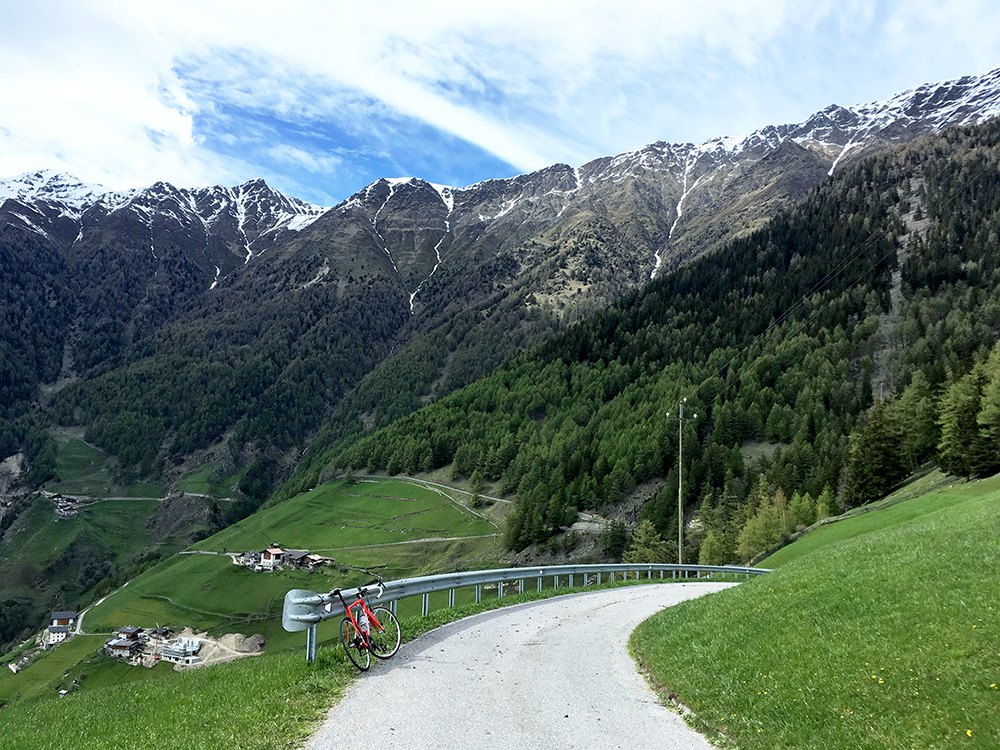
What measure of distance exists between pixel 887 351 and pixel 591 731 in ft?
539

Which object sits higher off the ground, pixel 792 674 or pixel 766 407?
pixel 766 407

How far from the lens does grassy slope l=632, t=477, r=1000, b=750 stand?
7.52 meters

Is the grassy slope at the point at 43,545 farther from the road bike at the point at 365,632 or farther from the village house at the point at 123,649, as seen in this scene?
the road bike at the point at 365,632

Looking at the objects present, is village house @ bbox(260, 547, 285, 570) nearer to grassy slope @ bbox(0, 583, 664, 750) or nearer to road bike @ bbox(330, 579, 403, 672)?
grassy slope @ bbox(0, 583, 664, 750)

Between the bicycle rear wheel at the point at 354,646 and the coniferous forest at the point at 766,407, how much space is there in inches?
2180

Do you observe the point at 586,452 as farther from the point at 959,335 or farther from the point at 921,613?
the point at 921,613

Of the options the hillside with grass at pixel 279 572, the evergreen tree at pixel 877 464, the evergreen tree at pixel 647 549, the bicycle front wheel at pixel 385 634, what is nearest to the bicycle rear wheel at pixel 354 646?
the bicycle front wheel at pixel 385 634

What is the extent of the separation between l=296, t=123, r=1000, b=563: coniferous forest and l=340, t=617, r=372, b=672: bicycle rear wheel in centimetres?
5537

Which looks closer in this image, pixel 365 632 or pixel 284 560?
pixel 365 632

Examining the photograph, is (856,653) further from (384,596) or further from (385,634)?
(384,596)

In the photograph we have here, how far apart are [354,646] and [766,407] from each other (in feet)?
458

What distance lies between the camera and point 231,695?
1007 centimetres

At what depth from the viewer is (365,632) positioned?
11641mm

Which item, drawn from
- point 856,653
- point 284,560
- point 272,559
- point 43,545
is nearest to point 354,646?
point 856,653
